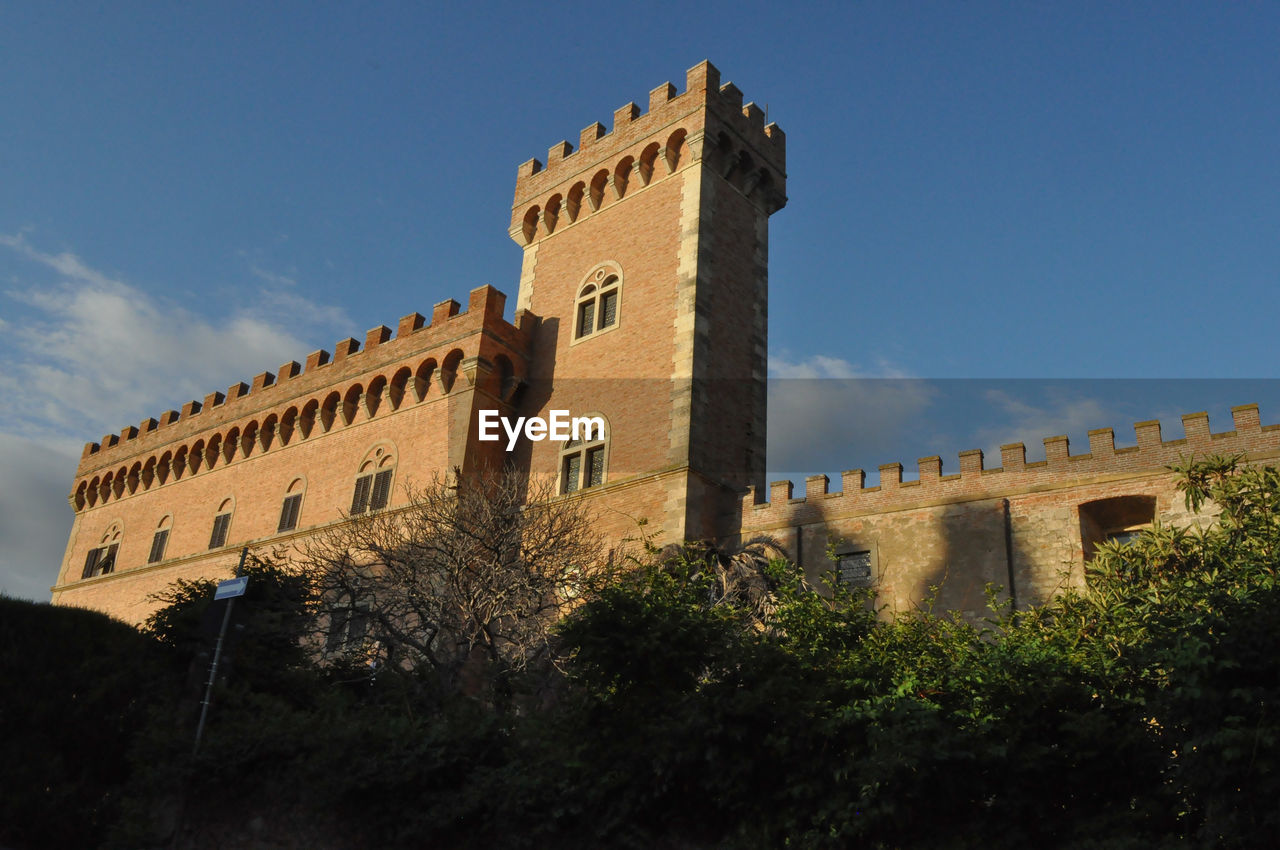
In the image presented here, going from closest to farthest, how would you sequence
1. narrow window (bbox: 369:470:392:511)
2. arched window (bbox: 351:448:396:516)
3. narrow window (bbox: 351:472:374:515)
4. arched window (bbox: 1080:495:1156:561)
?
arched window (bbox: 1080:495:1156:561), narrow window (bbox: 369:470:392:511), arched window (bbox: 351:448:396:516), narrow window (bbox: 351:472:374:515)

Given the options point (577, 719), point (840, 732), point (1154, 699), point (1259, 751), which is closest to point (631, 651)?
point (577, 719)

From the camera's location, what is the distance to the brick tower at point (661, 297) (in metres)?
19.8

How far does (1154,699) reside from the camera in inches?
334

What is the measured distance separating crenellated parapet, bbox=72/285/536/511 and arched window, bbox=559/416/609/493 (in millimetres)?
2521

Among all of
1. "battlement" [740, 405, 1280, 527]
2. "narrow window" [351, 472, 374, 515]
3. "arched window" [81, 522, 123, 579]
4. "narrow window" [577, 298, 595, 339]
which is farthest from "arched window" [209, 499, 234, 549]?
"battlement" [740, 405, 1280, 527]

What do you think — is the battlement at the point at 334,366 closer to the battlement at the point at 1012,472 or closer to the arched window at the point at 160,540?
the arched window at the point at 160,540

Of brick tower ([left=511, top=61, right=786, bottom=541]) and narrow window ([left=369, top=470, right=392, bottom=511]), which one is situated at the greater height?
brick tower ([left=511, top=61, right=786, bottom=541])

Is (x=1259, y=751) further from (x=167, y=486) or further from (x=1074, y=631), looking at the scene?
(x=167, y=486)

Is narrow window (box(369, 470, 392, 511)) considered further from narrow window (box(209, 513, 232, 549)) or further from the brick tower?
narrow window (box(209, 513, 232, 549))

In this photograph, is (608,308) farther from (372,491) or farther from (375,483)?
(372,491)

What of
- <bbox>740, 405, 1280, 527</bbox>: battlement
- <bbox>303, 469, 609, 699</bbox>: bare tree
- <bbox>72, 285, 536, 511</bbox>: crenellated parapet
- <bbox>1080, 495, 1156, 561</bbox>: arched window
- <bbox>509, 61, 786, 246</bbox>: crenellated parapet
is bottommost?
<bbox>303, 469, 609, 699</bbox>: bare tree

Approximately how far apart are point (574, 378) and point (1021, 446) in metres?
9.66

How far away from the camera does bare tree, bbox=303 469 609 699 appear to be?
15164 millimetres

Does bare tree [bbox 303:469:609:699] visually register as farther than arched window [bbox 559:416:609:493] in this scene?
No
